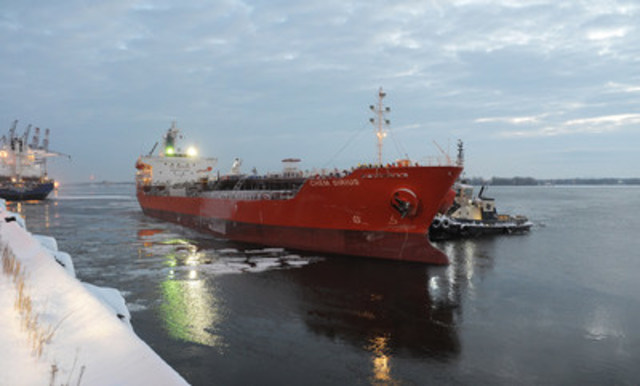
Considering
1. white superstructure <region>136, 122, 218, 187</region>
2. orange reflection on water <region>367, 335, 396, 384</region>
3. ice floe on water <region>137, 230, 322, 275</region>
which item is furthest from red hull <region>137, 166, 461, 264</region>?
white superstructure <region>136, 122, 218, 187</region>

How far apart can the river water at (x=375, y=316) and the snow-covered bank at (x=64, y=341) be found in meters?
3.05

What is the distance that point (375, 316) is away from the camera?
11398 millimetres

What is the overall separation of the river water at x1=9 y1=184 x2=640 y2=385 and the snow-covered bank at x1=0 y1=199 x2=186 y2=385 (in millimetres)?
3052

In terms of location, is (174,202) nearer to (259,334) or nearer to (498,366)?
(259,334)

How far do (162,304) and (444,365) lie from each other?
26.9ft

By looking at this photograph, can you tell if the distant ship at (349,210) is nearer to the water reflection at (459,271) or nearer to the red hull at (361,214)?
the red hull at (361,214)

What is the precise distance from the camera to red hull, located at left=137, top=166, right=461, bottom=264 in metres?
16.9

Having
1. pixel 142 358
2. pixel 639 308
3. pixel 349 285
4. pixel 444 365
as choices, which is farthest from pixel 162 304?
pixel 639 308

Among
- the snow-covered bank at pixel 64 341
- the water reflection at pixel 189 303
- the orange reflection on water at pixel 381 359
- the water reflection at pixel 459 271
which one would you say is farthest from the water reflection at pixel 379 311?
the snow-covered bank at pixel 64 341

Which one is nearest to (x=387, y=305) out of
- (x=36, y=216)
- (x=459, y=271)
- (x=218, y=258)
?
(x=459, y=271)

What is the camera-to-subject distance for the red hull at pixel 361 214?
16906 millimetres

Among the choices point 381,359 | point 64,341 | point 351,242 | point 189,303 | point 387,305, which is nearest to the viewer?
point 64,341

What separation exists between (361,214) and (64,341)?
14.6 metres

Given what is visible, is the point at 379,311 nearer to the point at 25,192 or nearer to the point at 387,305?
the point at 387,305
